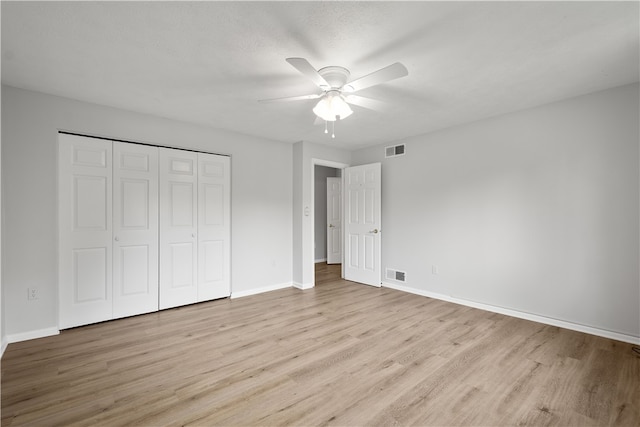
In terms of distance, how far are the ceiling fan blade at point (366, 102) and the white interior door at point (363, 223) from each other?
5.58 ft

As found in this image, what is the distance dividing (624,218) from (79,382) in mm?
5018

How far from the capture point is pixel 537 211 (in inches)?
135

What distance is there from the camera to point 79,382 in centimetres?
223

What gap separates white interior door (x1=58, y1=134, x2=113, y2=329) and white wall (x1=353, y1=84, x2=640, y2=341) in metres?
4.15

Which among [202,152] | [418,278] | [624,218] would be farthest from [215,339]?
[624,218]

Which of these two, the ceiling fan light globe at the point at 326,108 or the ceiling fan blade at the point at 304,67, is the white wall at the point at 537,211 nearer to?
the ceiling fan light globe at the point at 326,108

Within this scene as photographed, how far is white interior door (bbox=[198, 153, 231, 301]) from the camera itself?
416 centimetres

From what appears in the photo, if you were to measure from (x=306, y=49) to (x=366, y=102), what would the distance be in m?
1.12

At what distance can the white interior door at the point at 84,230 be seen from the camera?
125 inches

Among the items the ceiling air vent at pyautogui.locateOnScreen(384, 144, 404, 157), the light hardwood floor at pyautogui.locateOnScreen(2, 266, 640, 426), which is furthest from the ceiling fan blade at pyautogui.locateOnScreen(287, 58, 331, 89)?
the ceiling air vent at pyautogui.locateOnScreen(384, 144, 404, 157)

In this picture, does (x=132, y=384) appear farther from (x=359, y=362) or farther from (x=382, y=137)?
(x=382, y=137)

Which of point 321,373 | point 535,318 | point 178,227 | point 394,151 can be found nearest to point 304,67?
point 321,373

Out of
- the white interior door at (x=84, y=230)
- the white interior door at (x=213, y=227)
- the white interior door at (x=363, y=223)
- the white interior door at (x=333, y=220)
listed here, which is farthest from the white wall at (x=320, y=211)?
the white interior door at (x=84, y=230)

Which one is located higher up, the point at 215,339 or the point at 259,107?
the point at 259,107
